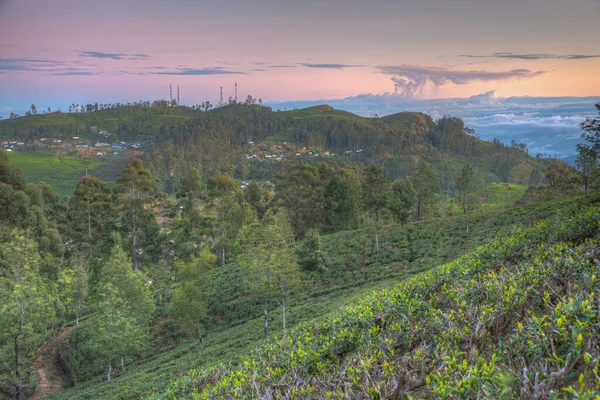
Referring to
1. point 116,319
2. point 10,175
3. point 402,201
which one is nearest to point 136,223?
point 10,175

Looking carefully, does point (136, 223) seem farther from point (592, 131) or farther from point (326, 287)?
point (592, 131)

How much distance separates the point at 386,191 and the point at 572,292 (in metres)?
41.9

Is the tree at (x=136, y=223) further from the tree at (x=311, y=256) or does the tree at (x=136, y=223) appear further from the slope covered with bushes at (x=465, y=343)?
the slope covered with bushes at (x=465, y=343)

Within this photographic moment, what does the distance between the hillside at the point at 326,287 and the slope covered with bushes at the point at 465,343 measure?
7240mm

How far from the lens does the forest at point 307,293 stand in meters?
4.80

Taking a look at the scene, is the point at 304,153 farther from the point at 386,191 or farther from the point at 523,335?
the point at 523,335

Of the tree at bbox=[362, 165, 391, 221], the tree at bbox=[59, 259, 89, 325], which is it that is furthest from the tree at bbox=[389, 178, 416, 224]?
the tree at bbox=[59, 259, 89, 325]

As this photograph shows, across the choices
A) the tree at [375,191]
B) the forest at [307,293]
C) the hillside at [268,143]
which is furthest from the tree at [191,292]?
the hillside at [268,143]

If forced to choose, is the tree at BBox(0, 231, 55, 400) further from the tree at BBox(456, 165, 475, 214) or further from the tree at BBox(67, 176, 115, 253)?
the tree at BBox(456, 165, 475, 214)

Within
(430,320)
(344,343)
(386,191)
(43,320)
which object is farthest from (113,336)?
(386,191)

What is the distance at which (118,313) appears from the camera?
1972 centimetres

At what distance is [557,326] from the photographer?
14.5 ft

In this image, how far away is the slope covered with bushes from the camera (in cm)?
389

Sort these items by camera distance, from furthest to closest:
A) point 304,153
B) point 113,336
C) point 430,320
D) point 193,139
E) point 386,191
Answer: point 304,153 < point 193,139 < point 386,191 < point 113,336 < point 430,320
